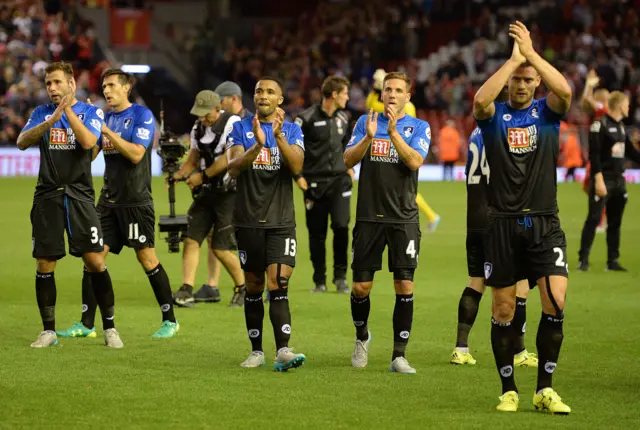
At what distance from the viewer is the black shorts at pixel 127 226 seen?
1037 centimetres

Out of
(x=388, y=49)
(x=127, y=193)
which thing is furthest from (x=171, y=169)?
(x=388, y=49)

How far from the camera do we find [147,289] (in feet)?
46.1

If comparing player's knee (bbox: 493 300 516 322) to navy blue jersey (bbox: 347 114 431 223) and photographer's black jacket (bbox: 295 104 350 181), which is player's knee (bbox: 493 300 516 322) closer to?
navy blue jersey (bbox: 347 114 431 223)

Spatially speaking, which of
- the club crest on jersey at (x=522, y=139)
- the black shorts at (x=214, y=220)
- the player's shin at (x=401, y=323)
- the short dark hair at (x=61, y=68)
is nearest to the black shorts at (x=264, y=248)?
the player's shin at (x=401, y=323)

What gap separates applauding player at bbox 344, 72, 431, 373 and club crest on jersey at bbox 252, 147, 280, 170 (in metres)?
0.55

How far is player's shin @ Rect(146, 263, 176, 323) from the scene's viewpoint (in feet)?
34.5

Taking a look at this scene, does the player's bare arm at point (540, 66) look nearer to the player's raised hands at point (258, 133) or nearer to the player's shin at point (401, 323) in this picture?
the player's raised hands at point (258, 133)

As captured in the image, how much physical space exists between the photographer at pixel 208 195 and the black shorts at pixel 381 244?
3.44 m

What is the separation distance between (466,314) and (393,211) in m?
1.15

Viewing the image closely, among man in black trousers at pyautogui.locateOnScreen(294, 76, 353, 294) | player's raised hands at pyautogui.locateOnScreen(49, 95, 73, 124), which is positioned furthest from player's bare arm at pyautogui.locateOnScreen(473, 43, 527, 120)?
man in black trousers at pyautogui.locateOnScreen(294, 76, 353, 294)

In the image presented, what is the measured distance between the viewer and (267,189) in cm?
915

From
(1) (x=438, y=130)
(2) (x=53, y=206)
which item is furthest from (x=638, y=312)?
(1) (x=438, y=130)

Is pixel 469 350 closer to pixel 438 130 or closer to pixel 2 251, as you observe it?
pixel 2 251

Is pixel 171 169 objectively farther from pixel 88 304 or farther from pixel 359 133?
pixel 359 133
